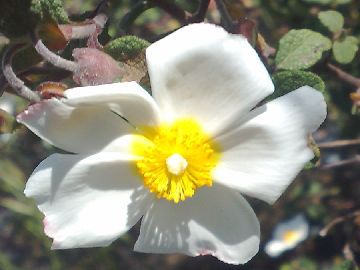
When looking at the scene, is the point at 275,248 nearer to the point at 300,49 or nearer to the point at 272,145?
the point at 300,49

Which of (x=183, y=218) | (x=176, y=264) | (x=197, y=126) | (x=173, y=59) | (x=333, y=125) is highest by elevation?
(x=173, y=59)

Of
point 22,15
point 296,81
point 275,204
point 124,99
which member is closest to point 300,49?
point 296,81

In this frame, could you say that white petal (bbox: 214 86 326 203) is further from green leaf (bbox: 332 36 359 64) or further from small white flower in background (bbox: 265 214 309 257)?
small white flower in background (bbox: 265 214 309 257)

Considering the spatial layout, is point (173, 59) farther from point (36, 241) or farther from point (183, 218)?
point (36, 241)

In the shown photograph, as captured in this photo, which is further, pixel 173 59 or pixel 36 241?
pixel 36 241

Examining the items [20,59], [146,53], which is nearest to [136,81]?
[146,53]

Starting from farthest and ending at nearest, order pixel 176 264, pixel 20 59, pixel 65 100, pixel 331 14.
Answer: pixel 176 264 < pixel 331 14 < pixel 20 59 < pixel 65 100
